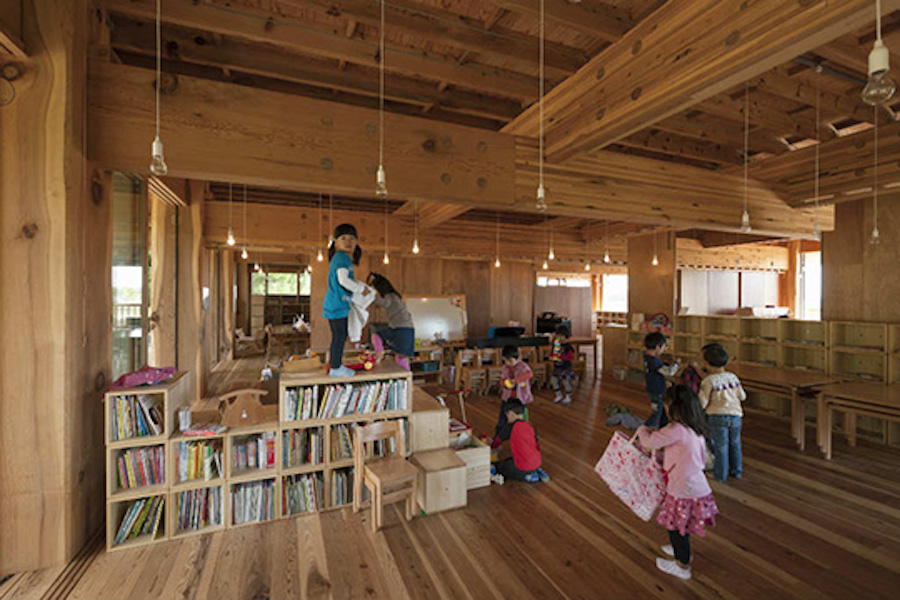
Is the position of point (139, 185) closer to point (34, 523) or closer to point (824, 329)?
point (34, 523)

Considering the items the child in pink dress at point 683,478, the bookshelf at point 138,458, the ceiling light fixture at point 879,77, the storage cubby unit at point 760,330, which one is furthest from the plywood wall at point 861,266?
the bookshelf at point 138,458

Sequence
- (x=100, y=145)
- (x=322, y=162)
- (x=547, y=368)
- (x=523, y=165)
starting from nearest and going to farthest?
(x=100, y=145) < (x=322, y=162) < (x=523, y=165) < (x=547, y=368)

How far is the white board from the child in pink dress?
21.7 feet

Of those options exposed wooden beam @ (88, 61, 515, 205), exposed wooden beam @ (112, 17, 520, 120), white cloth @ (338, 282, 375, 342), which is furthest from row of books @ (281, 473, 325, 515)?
exposed wooden beam @ (112, 17, 520, 120)

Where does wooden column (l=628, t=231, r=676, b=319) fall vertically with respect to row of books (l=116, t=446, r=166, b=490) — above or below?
above

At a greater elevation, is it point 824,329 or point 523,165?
point 523,165

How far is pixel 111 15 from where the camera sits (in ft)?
9.70

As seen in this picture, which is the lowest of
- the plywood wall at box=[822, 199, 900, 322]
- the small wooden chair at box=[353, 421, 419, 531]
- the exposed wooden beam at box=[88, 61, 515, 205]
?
the small wooden chair at box=[353, 421, 419, 531]

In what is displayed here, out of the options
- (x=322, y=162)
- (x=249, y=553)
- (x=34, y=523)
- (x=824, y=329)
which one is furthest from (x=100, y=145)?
(x=824, y=329)

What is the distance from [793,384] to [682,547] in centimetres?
352

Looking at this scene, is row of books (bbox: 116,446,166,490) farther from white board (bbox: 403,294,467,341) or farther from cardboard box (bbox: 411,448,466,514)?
white board (bbox: 403,294,467,341)

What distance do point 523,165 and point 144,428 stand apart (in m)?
3.93

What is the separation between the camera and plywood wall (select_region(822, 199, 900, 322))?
204 inches

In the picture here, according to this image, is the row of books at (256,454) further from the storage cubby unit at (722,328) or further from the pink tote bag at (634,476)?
the storage cubby unit at (722,328)
